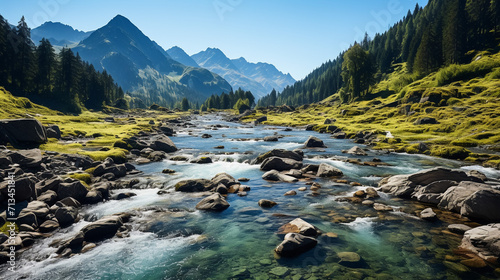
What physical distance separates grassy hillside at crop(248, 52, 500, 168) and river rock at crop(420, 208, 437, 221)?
2028cm

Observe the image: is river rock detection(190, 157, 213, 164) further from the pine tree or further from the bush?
the pine tree

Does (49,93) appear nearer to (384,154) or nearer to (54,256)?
(54,256)

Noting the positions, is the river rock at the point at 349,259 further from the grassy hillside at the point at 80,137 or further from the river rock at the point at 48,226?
the grassy hillside at the point at 80,137

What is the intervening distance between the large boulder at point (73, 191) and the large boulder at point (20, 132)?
60.2 feet

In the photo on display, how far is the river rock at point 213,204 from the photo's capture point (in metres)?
18.3

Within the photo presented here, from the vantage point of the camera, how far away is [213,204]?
18438 mm

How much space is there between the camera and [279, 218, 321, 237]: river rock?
1377cm

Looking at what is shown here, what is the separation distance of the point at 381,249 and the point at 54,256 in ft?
55.3

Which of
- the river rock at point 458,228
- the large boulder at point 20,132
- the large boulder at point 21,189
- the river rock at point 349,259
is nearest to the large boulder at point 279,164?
the river rock at point 458,228

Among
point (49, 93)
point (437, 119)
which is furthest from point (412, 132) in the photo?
point (49, 93)

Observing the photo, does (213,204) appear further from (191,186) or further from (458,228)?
(458,228)

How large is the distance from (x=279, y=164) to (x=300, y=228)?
633 inches

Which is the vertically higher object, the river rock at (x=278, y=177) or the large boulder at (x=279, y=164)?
the large boulder at (x=279, y=164)

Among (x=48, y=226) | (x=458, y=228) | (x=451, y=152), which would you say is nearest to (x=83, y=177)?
(x=48, y=226)
